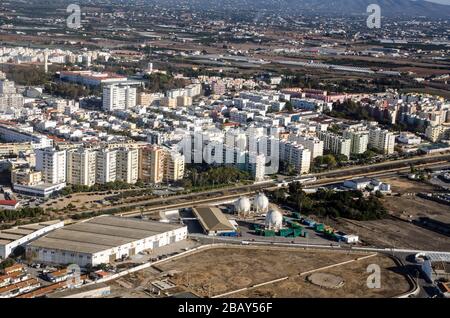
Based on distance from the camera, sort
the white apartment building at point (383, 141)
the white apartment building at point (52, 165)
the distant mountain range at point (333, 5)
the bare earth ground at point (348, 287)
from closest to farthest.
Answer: the bare earth ground at point (348, 287), the white apartment building at point (52, 165), the white apartment building at point (383, 141), the distant mountain range at point (333, 5)

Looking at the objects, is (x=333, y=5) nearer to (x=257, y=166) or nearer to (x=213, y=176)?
(x=257, y=166)

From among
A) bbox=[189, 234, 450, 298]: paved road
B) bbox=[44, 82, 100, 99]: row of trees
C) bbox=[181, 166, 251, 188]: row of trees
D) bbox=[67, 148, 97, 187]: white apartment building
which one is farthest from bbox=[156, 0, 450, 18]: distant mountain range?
bbox=[189, 234, 450, 298]: paved road

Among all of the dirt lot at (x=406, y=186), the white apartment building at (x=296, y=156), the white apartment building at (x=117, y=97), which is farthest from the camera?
the white apartment building at (x=117, y=97)

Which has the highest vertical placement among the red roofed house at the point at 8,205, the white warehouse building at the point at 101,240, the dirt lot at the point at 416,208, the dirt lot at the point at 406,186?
the white warehouse building at the point at 101,240

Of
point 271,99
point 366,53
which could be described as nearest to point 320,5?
point 366,53

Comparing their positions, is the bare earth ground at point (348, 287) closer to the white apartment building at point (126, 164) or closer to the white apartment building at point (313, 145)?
the white apartment building at point (126, 164)

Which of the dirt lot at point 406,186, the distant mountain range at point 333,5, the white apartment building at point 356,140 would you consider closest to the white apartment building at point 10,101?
the white apartment building at point 356,140
